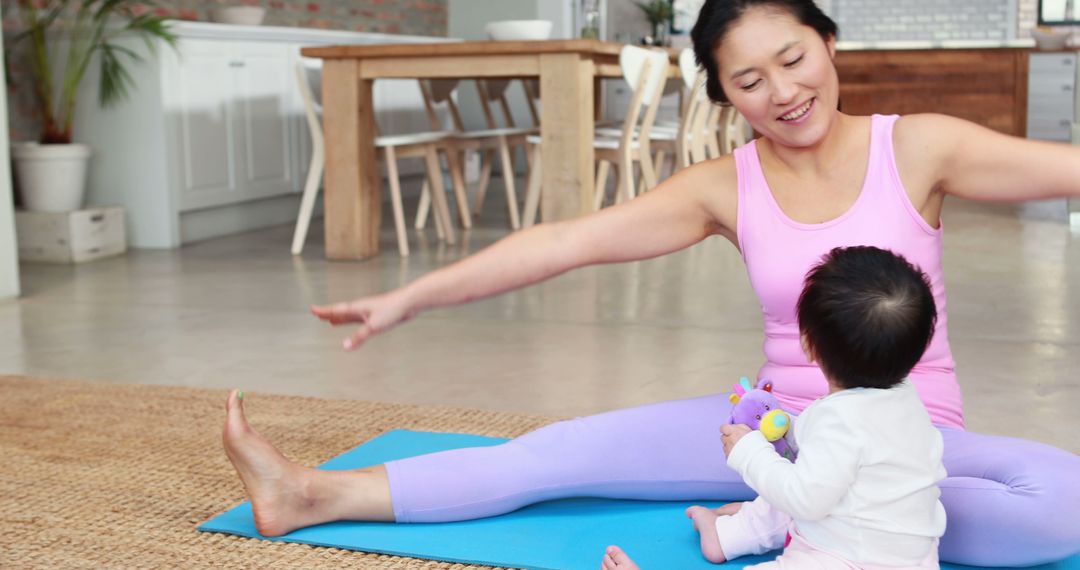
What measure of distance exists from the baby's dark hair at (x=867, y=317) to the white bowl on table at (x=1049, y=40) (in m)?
9.25

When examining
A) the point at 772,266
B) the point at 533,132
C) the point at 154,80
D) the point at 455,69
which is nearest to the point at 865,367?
the point at 772,266

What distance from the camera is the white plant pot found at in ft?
16.5

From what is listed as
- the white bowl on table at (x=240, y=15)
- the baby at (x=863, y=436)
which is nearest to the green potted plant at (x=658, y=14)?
the white bowl on table at (x=240, y=15)

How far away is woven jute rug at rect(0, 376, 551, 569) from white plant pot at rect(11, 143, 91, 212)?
89.7 inches

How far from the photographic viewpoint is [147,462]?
7.41ft

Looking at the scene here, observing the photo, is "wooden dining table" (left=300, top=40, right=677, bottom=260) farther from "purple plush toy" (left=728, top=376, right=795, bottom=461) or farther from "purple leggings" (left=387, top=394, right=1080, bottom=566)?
"purple plush toy" (left=728, top=376, right=795, bottom=461)

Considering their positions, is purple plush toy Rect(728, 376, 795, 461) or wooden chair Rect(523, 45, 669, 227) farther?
wooden chair Rect(523, 45, 669, 227)

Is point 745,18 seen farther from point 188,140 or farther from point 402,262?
point 188,140

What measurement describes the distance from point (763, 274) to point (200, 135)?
14.1 feet

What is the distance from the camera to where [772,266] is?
1696 millimetres

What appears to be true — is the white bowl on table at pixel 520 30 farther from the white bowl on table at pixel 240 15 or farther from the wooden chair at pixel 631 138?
the white bowl on table at pixel 240 15

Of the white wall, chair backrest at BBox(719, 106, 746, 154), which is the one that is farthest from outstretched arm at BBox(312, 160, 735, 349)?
chair backrest at BBox(719, 106, 746, 154)

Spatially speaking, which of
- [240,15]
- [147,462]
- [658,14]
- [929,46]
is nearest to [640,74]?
[240,15]

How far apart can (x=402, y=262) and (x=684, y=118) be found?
1.81m
